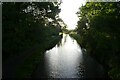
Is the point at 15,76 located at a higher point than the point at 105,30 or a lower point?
lower

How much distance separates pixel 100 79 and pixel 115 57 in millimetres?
3584

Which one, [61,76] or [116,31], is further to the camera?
[61,76]

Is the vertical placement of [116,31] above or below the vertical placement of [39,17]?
above

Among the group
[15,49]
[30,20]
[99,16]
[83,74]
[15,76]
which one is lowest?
[83,74]

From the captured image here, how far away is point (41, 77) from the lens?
2239 centimetres

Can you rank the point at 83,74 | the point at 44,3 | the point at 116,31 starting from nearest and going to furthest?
1. the point at 116,31
2. the point at 83,74
3. the point at 44,3

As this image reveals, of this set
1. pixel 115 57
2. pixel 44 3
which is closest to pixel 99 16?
pixel 115 57

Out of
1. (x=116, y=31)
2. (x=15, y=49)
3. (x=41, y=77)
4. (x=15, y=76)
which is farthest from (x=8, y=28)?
(x=116, y=31)

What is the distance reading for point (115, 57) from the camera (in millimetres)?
18641

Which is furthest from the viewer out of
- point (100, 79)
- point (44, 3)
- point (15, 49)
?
point (44, 3)

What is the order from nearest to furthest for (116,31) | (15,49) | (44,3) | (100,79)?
(116,31)
(15,49)
(100,79)
(44,3)

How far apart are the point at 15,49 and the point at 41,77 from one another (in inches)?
176

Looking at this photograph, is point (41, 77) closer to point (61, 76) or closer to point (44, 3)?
point (61, 76)

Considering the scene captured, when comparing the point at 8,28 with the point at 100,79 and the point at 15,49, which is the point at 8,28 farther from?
the point at 100,79
